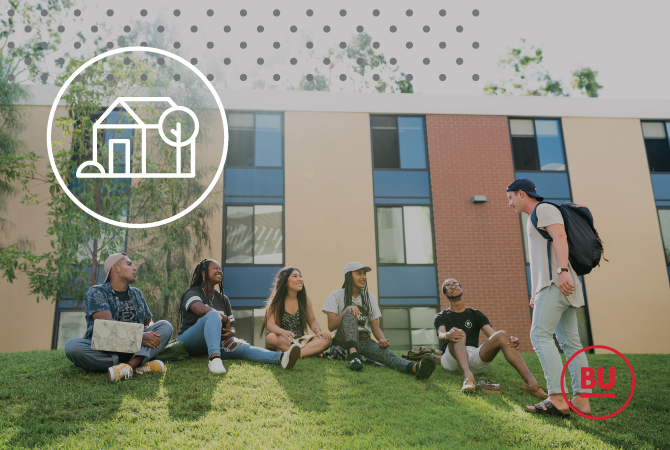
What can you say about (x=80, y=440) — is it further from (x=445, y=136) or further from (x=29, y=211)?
(x=445, y=136)

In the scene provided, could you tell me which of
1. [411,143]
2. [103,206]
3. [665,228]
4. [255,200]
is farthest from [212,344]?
[665,228]

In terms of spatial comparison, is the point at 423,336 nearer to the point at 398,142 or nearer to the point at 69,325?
the point at 398,142

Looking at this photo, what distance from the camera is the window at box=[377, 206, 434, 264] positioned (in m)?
13.2

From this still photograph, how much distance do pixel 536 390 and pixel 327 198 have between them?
919cm

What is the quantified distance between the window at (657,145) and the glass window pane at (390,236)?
27.4 feet

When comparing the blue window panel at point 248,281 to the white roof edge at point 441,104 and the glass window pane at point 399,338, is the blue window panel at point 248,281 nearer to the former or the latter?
the glass window pane at point 399,338

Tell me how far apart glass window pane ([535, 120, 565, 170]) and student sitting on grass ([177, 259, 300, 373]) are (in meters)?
11.7

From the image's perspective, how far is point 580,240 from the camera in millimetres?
3795

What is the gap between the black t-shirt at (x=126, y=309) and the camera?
16.4 ft

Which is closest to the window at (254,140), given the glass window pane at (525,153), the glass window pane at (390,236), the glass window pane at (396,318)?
the glass window pane at (390,236)

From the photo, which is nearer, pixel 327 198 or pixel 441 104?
pixel 327 198

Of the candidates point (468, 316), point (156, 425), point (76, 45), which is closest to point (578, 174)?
point (468, 316)

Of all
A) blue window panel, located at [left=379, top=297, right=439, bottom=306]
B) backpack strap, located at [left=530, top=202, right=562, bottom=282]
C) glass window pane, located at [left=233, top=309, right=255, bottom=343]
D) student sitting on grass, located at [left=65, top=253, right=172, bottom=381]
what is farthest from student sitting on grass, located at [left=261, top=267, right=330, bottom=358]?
blue window panel, located at [left=379, top=297, right=439, bottom=306]

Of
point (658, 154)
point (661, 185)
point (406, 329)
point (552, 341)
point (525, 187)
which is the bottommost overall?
point (406, 329)
